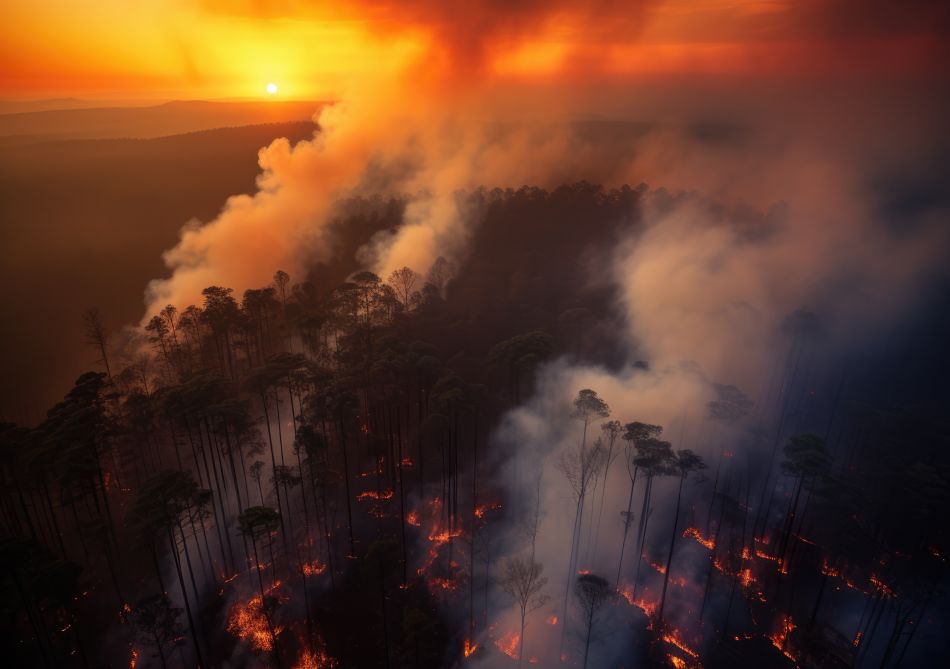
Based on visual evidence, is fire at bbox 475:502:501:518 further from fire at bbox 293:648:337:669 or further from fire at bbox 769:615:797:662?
fire at bbox 769:615:797:662

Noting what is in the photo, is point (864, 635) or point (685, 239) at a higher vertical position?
point (685, 239)

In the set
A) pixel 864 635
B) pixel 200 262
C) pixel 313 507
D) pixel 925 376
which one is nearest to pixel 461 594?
pixel 313 507

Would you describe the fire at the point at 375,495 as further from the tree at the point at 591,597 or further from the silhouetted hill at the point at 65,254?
the silhouetted hill at the point at 65,254

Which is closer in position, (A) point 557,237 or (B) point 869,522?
(B) point 869,522

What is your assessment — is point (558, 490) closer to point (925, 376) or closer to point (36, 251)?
point (925, 376)

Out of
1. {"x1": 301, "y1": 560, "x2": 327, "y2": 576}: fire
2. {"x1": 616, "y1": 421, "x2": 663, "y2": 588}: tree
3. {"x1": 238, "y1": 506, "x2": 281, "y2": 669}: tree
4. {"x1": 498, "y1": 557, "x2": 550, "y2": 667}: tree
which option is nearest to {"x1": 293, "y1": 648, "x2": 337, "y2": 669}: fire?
{"x1": 238, "y1": 506, "x2": 281, "y2": 669}: tree

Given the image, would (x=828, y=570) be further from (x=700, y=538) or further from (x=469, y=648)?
(x=469, y=648)

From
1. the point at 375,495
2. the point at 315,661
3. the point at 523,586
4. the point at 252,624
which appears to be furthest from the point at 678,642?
the point at 252,624
